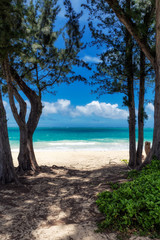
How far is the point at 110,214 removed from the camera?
3455 mm

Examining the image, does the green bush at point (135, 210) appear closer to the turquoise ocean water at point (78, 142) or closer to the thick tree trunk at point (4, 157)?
the thick tree trunk at point (4, 157)

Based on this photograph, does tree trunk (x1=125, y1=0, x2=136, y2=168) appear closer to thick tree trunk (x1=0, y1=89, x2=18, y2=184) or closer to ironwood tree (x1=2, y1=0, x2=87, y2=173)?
ironwood tree (x1=2, y1=0, x2=87, y2=173)

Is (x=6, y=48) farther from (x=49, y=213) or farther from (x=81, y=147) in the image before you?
(x=81, y=147)

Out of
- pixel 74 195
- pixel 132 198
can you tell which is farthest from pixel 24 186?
pixel 132 198

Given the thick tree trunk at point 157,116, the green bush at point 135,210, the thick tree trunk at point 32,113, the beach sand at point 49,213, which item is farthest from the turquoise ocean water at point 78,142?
the green bush at point 135,210

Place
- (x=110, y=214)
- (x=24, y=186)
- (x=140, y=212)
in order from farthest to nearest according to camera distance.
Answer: (x=24, y=186) < (x=110, y=214) < (x=140, y=212)

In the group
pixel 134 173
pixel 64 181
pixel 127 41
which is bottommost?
pixel 64 181

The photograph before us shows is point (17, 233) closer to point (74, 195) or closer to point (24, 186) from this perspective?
point (74, 195)

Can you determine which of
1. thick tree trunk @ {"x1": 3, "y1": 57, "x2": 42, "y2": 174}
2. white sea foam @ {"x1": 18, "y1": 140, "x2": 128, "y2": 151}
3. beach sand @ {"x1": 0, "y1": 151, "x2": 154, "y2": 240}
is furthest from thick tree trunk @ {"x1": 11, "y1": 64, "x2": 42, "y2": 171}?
white sea foam @ {"x1": 18, "y1": 140, "x2": 128, "y2": 151}

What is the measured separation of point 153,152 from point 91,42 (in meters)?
5.91

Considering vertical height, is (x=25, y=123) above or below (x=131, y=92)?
below

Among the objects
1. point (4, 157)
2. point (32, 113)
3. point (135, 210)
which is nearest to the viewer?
point (135, 210)

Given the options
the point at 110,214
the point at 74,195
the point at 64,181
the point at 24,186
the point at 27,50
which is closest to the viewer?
the point at 110,214

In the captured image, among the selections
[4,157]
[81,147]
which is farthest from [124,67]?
[81,147]
